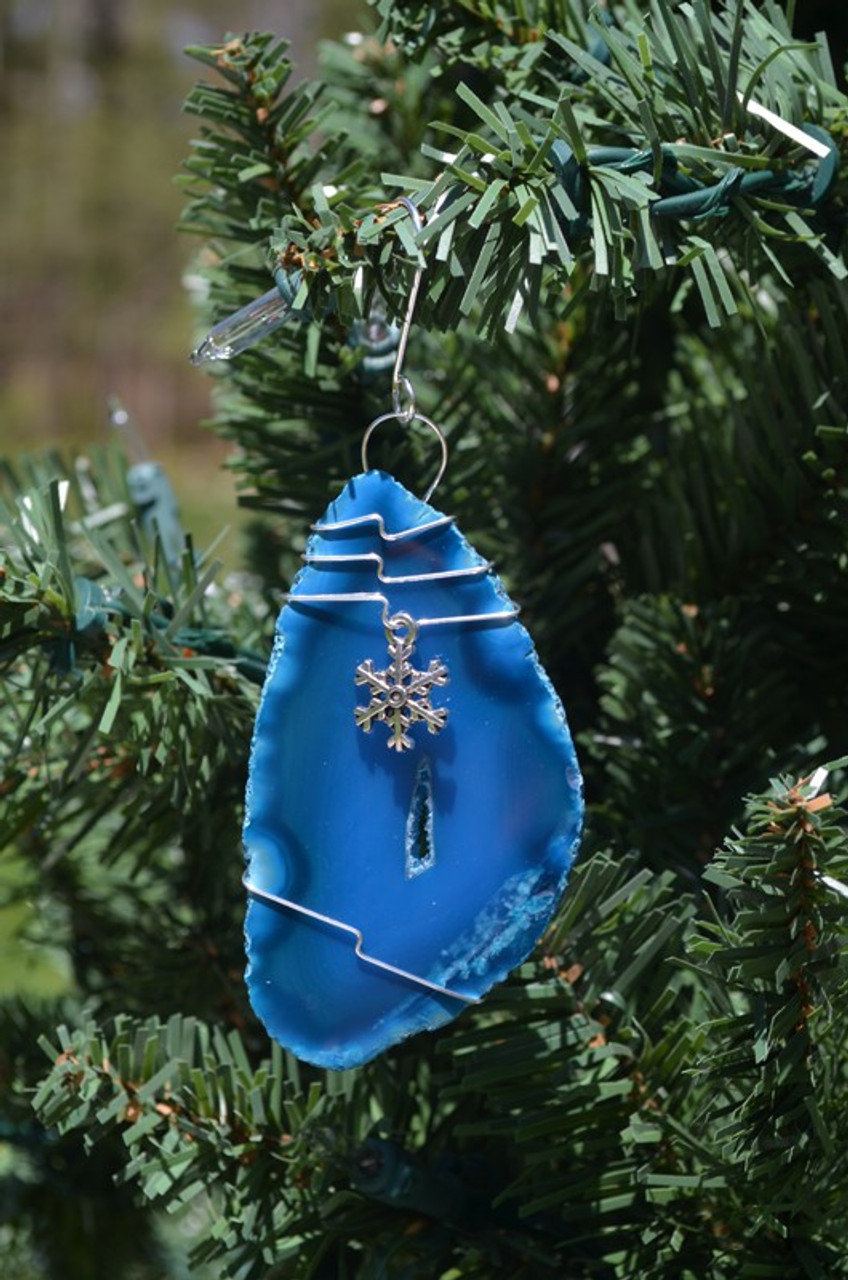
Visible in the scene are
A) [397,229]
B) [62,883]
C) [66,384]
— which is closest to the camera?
[397,229]

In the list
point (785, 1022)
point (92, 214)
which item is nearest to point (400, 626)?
point (785, 1022)

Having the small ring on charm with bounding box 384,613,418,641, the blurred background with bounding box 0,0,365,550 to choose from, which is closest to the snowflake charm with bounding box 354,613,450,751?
the small ring on charm with bounding box 384,613,418,641

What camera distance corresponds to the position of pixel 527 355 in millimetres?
562

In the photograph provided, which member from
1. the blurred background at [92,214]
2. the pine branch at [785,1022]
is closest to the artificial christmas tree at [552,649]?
the pine branch at [785,1022]

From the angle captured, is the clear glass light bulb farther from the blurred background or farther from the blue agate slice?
the blurred background

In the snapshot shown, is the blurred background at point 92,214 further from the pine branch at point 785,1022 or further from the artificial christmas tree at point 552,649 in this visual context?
the pine branch at point 785,1022

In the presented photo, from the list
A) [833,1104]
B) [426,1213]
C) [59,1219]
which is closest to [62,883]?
[59,1219]

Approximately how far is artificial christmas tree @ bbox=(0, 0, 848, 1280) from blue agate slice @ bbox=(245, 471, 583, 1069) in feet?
0.12

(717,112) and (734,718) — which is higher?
(717,112)

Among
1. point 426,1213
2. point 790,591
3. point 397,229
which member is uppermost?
point 397,229

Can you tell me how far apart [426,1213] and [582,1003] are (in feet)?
0.26

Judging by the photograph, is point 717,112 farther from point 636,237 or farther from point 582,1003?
point 582,1003

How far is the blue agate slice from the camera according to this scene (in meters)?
0.37

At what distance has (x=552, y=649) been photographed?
542mm
